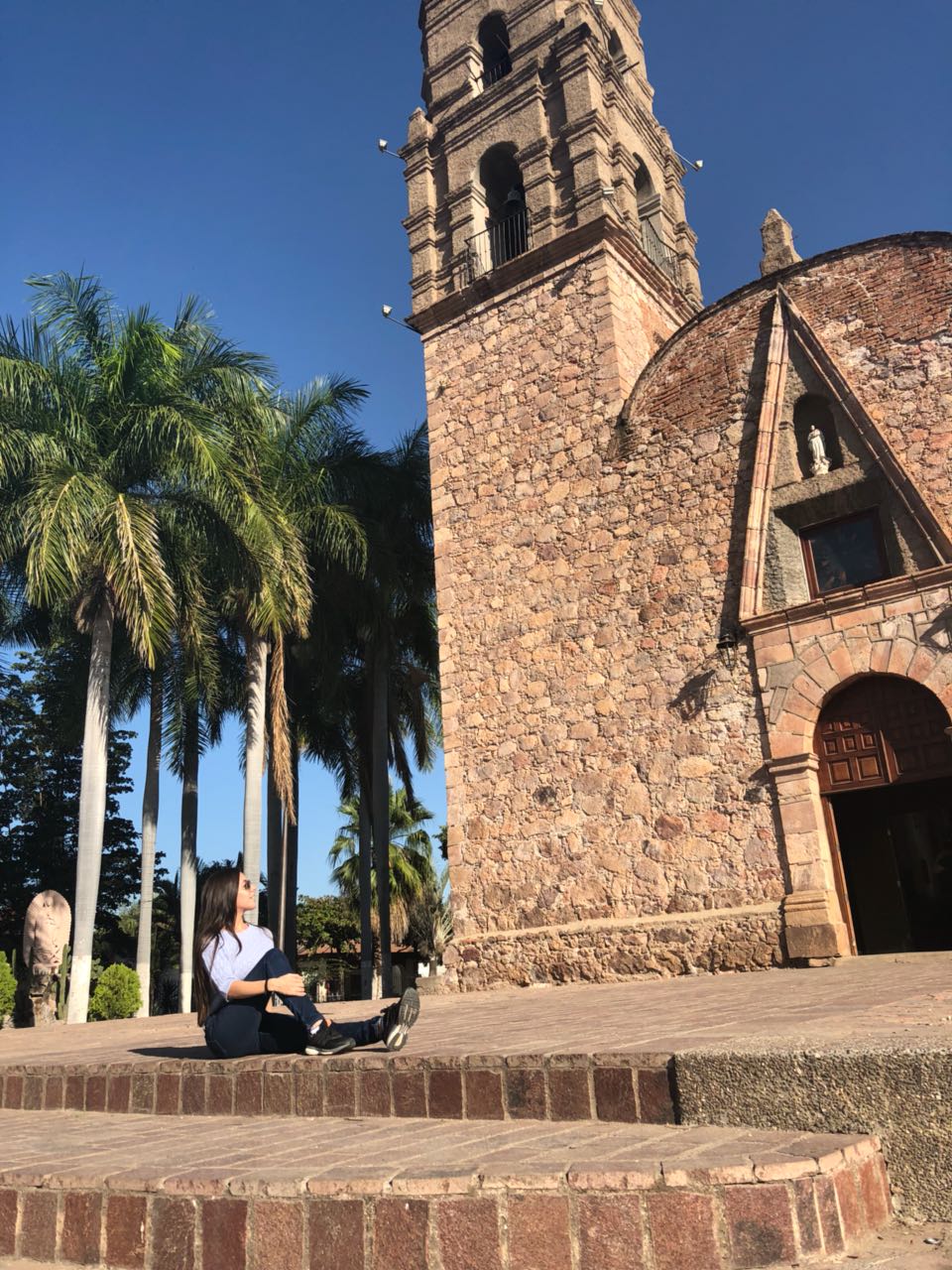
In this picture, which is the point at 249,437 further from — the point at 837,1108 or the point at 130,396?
the point at 837,1108

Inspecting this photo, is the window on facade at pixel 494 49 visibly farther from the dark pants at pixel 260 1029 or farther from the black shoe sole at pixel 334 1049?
the black shoe sole at pixel 334 1049

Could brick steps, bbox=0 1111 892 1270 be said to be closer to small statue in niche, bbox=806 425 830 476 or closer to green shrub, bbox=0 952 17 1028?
small statue in niche, bbox=806 425 830 476

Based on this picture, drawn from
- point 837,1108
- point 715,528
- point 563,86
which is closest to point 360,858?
point 715,528

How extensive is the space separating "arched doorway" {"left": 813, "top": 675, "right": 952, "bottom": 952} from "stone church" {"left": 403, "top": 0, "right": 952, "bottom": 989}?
33 millimetres

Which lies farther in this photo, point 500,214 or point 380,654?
point 380,654

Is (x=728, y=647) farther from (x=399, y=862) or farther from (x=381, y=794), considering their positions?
(x=399, y=862)

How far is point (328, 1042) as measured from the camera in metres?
4.51

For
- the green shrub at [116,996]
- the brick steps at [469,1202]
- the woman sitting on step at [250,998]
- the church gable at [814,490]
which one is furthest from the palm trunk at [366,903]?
the brick steps at [469,1202]

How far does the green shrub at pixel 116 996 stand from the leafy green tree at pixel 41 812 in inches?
529

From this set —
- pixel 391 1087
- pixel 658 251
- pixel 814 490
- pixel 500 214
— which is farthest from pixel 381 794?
pixel 391 1087

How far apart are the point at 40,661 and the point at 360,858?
15720 mm

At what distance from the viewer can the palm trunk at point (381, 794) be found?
17766 millimetres

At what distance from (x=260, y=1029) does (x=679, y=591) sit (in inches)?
332

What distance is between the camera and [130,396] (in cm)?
1566
